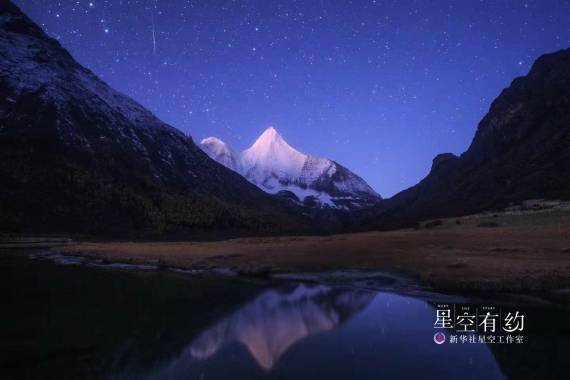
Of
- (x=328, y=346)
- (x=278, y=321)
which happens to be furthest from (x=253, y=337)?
(x=328, y=346)

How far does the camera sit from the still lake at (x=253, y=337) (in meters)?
16.6

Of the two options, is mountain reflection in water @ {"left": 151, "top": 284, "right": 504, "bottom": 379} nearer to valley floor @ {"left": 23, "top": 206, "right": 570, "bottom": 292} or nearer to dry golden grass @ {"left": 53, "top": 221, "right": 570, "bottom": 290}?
valley floor @ {"left": 23, "top": 206, "right": 570, "bottom": 292}

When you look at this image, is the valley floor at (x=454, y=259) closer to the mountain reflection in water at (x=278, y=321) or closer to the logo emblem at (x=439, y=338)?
the mountain reflection in water at (x=278, y=321)

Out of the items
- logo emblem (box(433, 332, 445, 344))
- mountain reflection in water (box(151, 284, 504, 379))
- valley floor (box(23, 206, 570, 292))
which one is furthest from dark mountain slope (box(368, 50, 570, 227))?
logo emblem (box(433, 332, 445, 344))

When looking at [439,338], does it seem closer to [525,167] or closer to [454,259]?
[454,259]

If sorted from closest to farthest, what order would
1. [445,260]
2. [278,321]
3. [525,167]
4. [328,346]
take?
1. [328,346]
2. [278,321]
3. [445,260]
4. [525,167]

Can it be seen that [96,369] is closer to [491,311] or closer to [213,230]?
[491,311]

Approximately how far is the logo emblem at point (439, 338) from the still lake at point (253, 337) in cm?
45

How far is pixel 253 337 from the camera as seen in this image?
21.6 metres

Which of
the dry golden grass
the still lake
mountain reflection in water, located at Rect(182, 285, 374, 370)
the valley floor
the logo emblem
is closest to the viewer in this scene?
the still lake

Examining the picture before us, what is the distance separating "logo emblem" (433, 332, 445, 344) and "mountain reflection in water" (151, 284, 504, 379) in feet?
0.93

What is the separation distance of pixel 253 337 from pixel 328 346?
12.7ft

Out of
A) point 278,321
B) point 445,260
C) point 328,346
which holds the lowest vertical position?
point 328,346

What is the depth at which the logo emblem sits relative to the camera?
20292mm
